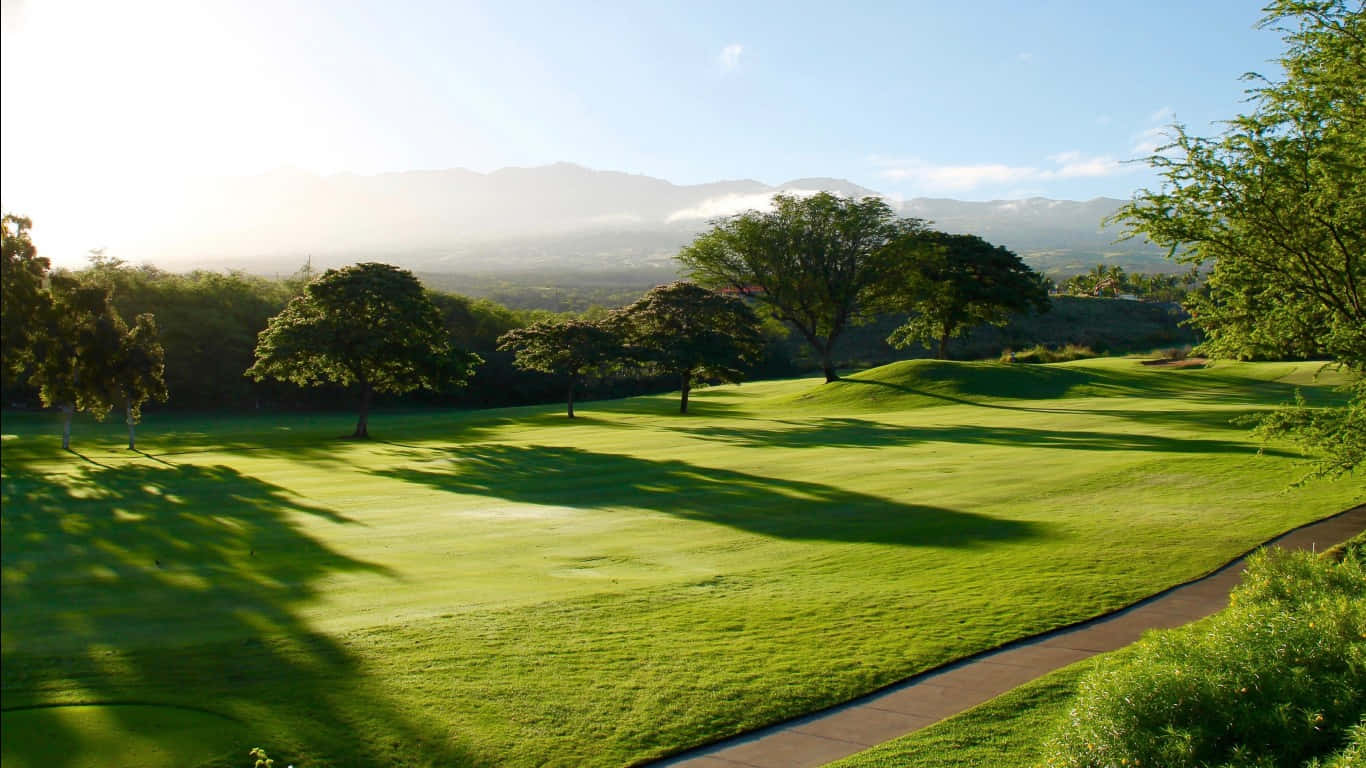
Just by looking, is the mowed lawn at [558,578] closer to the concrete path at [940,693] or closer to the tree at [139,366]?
the concrete path at [940,693]

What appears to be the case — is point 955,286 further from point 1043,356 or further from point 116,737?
point 116,737

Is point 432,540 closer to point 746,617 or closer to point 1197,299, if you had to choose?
point 746,617

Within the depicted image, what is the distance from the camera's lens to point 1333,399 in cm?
4197

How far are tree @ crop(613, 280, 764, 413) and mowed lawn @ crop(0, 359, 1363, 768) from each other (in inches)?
687

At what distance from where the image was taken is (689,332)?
175 ft

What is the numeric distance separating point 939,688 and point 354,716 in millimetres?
5407

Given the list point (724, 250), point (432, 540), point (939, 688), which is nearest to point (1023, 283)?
point (724, 250)

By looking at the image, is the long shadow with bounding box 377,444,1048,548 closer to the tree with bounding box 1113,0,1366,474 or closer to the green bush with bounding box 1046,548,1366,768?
the tree with bounding box 1113,0,1366,474

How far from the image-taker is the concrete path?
7793mm

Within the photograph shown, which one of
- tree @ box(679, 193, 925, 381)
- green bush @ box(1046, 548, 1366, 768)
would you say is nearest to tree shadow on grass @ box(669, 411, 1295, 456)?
tree @ box(679, 193, 925, 381)

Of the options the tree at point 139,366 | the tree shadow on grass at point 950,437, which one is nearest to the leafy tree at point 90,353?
the tree at point 139,366

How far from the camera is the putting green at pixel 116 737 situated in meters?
7.27

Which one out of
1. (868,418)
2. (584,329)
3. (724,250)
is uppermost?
(724,250)

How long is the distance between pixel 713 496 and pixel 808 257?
138ft
